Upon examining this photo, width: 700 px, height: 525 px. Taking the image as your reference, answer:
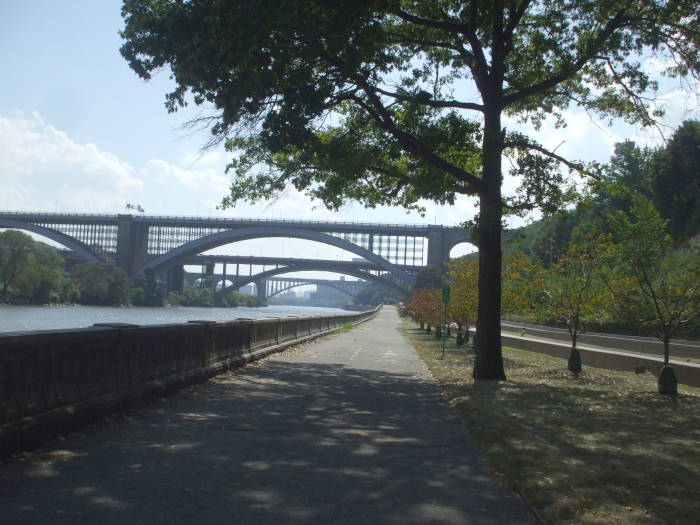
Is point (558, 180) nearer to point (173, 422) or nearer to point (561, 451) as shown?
point (561, 451)

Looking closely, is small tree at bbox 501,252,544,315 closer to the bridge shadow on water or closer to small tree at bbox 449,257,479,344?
small tree at bbox 449,257,479,344

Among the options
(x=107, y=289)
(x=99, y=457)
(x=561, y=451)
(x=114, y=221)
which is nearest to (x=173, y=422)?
(x=99, y=457)

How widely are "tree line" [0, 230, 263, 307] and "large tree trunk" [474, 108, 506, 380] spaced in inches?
2636

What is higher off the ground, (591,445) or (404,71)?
(404,71)

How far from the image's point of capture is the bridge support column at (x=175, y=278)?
5142 inches

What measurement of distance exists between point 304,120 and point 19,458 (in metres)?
8.90

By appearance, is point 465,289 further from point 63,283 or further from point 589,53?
point 63,283

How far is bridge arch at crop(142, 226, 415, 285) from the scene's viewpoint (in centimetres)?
11512

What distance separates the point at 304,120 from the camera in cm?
1334

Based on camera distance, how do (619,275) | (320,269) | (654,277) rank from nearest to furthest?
(654,277)
(619,275)
(320,269)

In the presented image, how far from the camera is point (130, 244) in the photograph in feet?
396

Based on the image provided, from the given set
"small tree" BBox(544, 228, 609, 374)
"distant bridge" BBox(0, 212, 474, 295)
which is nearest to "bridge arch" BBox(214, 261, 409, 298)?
"distant bridge" BBox(0, 212, 474, 295)

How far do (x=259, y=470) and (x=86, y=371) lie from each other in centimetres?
285

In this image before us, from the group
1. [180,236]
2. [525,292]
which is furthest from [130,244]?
[525,292]
